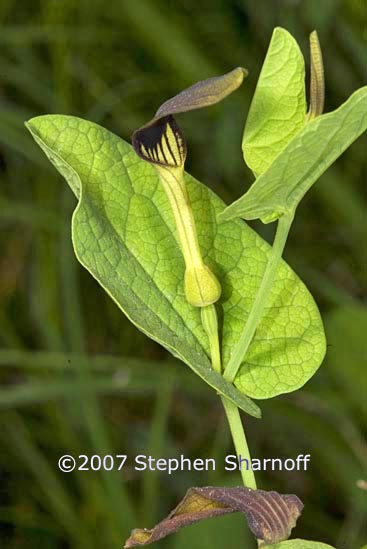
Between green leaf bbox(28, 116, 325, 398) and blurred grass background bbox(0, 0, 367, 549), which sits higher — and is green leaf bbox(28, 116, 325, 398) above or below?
above

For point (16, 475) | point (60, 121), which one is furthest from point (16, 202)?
point (60, 121)

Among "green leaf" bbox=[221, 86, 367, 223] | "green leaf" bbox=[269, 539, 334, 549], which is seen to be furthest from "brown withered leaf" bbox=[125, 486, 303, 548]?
"green leaf" bbox=[221, 86, 367, 223]

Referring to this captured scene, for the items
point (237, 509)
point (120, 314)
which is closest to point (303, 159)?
point (237, 509)

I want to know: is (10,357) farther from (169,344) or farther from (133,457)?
(169,344)

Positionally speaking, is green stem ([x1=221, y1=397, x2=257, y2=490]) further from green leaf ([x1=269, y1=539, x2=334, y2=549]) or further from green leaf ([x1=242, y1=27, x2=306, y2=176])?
green leaf ([x1=242, y1=27, x2=306, y2=176])

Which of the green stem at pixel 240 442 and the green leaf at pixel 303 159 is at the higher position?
the green leaf at pixel 303 159

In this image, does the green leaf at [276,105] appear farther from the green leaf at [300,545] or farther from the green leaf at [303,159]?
the green leaf at [300,545]

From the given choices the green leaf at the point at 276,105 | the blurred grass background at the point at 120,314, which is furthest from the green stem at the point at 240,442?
the blurred grass background at the point at 120,314
